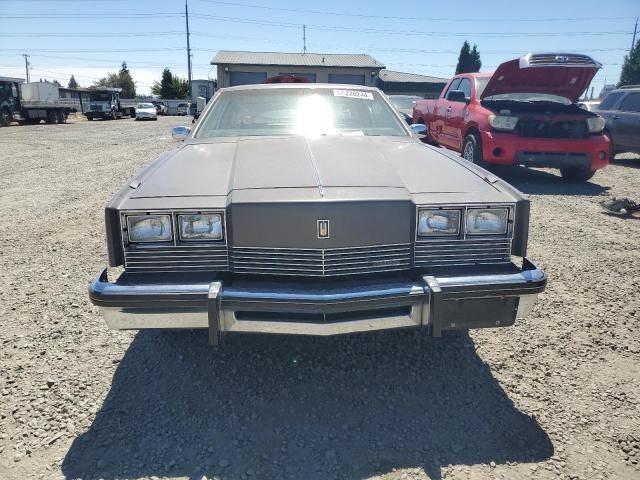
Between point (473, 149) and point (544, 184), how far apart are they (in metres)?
1.30

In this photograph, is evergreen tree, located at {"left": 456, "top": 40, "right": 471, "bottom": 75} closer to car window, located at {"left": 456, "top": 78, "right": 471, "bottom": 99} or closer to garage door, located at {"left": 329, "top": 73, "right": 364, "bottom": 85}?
garage door, located at {"left": 329, "top": 73, "right": 364, "bottom": 85}

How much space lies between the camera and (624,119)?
986 centimetres

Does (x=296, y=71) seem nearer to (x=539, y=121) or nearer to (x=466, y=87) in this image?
(x=466, y=87)

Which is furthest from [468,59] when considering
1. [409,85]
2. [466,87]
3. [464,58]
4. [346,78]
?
[466,87]

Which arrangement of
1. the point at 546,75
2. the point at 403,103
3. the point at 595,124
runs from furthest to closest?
1. the point at 403,103
2. the point at 595,124
3. the point at 546,75

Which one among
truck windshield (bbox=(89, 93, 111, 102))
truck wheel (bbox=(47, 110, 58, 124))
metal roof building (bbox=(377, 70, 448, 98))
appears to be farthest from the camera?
metal roof building (bbox=(377, 70, 448, 98))

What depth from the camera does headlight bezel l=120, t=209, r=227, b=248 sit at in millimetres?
2176

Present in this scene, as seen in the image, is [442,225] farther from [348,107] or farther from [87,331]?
[87,331]

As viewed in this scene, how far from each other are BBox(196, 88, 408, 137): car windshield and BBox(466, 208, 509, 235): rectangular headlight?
1400mm

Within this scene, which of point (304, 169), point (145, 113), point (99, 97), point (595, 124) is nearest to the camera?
point (304, 169)

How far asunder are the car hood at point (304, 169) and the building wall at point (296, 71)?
3093 cm

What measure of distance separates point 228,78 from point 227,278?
33516mm

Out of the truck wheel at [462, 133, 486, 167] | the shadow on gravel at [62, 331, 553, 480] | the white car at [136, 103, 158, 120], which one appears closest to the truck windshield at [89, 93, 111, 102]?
the white car at [136, 103, 158, 120]

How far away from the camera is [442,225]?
2297mm
